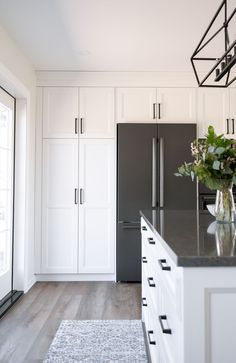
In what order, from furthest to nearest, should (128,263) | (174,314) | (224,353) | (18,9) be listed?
(128,263)
(18,9)
(174,314)
(224,353)

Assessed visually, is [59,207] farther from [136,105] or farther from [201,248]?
[201,248]

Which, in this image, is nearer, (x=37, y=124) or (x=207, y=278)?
(x=207, y=278)

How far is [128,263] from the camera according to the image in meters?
3.53

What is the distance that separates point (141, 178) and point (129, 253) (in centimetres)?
91

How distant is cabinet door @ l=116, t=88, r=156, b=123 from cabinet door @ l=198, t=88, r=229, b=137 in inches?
23.4

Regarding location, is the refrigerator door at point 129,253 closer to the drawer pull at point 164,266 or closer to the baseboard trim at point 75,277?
the baseboard trim at point 75,277

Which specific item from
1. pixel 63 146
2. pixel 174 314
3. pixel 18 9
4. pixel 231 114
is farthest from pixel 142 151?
pixel 174 314

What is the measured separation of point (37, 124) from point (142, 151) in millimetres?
1343

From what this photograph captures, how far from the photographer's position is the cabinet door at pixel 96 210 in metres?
3.62

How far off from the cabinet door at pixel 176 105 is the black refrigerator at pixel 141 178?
0.19 m

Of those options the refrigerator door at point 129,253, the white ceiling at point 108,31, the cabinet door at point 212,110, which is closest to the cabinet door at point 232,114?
the cabinet door at point 212,110

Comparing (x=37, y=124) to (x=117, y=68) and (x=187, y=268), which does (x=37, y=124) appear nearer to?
(x=117, y=68)

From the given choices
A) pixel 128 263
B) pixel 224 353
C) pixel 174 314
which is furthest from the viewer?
pixel 128 263

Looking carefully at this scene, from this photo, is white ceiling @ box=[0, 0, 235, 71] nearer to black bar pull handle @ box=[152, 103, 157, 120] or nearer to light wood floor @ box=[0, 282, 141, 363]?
black bar pull handle @ box=[152, 103, 157, 120]
